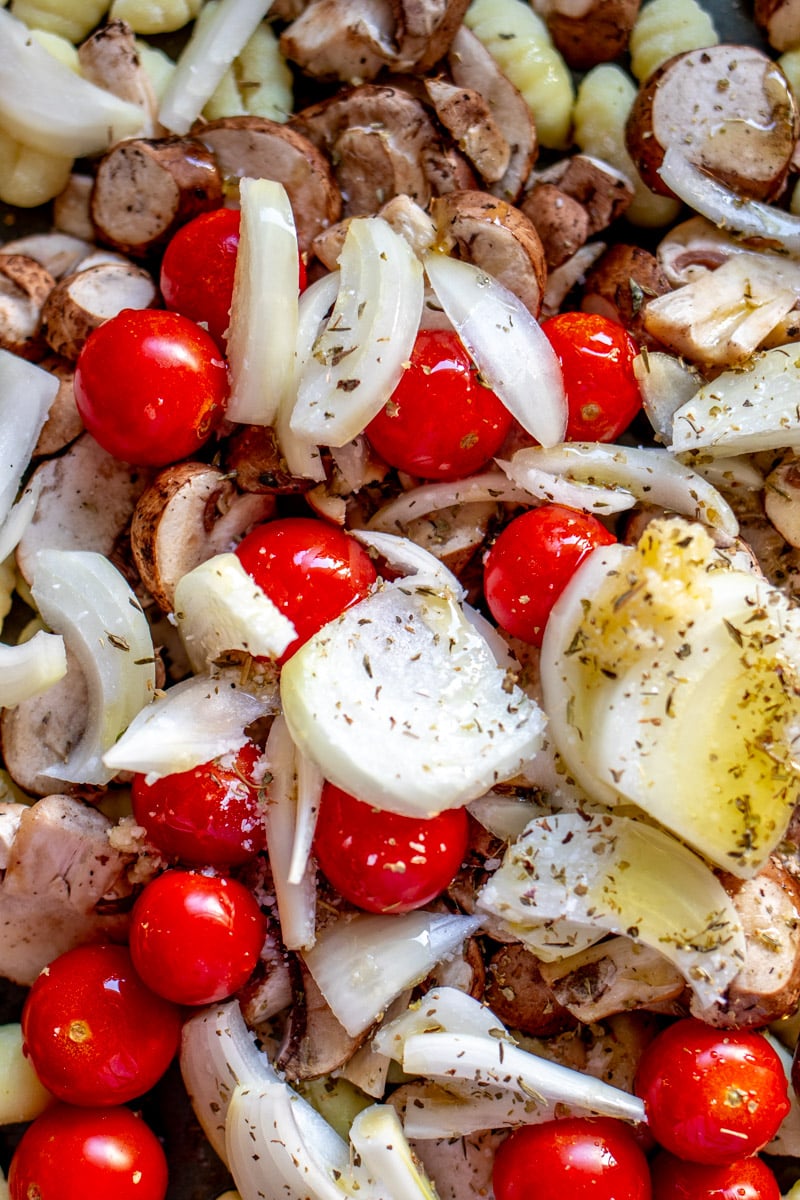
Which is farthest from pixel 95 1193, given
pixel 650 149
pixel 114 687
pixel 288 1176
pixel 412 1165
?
pixel 650 149

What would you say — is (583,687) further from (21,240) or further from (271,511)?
(21,240)

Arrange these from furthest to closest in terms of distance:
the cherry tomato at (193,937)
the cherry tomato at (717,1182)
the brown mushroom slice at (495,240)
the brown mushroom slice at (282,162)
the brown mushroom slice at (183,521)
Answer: the brown mushroom slice at (282,162) < the brown mushroom slice at (495,240) < the brown mushroom slice at (183,521) < the cherry tomato at (717,1182) < the cherry tomato at (193,937)

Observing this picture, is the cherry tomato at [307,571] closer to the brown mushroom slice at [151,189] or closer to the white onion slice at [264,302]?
the white onion slice at [264,302]

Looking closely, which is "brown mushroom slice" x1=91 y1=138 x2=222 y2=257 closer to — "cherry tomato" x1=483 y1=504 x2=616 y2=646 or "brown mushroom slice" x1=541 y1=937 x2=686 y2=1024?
"cherry tomato" x1=483 y1=504 x2=616 y2=646

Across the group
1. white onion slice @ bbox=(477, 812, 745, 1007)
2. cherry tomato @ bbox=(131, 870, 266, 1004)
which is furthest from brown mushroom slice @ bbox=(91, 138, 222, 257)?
white onion slice @ bbox=(477, 812, 745, 1007)

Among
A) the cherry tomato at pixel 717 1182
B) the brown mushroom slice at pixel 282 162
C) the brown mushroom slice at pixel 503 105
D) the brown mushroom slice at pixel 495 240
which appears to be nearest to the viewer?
the cherry tomato at pixel 717 1182

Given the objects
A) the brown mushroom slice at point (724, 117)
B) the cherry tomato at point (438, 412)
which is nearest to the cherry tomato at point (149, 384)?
the cherry tomato at point (438, 412)

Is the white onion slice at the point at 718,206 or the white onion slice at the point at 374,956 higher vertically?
the white onion slice at the point at 718,206
